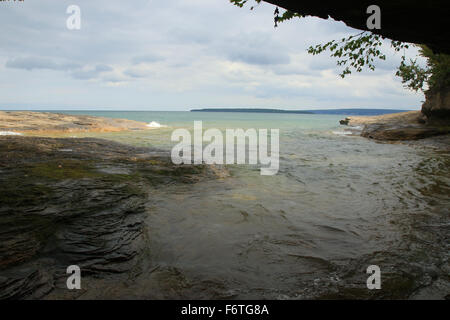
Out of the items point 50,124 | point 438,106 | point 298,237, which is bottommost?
point 298,237

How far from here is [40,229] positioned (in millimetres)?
4082

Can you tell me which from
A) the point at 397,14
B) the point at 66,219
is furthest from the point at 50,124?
the point at 397,14

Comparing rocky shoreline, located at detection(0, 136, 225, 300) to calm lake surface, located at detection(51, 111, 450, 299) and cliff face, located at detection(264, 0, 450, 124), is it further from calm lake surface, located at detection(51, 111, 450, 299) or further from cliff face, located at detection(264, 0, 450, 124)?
cliff face, located at detection(264, 0, 450, 124)

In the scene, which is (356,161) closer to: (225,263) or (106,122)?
(225,263)

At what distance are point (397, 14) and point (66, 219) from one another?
6496 millimetres

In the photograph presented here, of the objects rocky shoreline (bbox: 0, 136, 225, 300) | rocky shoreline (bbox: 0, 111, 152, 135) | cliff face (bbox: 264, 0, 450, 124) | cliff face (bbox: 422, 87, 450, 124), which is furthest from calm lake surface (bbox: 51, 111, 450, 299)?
rocky shoreline (bbox: 0, 111, 152, 135)

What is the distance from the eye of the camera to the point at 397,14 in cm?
427

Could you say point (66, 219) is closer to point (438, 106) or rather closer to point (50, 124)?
point (438, 106)

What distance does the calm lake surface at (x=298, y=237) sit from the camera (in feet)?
11.0

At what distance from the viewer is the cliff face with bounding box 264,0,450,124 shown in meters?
3.94

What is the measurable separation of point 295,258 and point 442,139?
2186 cm

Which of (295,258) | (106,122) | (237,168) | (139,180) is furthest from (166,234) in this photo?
(106,122)

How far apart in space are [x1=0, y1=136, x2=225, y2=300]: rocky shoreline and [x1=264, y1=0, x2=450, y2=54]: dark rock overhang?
4697 mm

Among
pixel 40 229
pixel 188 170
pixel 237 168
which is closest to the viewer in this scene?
pixel 40 229
